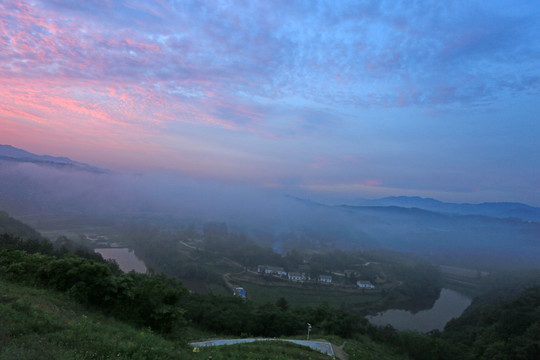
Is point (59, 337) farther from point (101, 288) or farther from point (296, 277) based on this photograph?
point (296, 277)

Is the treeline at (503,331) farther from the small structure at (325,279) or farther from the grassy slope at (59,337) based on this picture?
the grassy slope at (59,337)

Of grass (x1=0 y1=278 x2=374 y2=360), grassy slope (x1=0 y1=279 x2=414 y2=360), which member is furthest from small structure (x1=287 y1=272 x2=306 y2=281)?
grass (x1=0 y1=278 x2=374 y2=360)

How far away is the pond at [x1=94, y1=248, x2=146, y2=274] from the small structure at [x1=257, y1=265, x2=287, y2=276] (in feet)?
83.8

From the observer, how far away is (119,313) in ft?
41.4

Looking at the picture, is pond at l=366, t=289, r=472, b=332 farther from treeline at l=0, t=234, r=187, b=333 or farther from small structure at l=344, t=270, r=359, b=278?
treeline at l=0, t=234, r=187, b=333

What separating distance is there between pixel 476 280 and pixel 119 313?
305 feet

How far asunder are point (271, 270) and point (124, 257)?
33838 millimetres

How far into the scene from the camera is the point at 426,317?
166 feet

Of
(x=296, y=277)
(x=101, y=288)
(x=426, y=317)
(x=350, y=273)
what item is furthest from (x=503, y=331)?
(x=101, y=288)

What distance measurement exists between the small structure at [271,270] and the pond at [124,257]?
25.6 metres

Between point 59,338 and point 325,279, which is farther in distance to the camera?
point 325,279

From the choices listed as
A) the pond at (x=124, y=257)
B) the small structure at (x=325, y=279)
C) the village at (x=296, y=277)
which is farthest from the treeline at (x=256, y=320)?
the small structure at (x=325, y=279)

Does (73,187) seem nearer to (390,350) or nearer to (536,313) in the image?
(390,350)

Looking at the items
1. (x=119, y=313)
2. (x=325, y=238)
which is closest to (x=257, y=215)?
(x=325, y=238)
